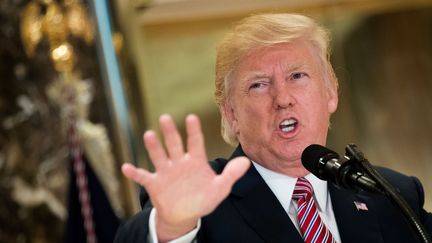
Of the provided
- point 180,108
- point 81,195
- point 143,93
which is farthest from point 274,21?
point 180,108

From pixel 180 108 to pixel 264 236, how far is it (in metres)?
5.31

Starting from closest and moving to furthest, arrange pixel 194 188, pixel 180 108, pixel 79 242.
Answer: pixel 194 188
pixel 79 242
pixel 180 108

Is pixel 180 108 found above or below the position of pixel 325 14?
below

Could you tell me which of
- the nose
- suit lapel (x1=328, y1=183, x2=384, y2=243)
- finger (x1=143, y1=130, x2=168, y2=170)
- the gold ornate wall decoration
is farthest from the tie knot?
the gold ornate wall decoration

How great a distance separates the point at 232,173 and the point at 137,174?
0.24m

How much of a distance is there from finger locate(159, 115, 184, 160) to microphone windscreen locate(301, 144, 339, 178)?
0.50m

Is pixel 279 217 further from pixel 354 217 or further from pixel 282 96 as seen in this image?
pixel 282 96

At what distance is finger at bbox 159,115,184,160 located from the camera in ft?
6.91

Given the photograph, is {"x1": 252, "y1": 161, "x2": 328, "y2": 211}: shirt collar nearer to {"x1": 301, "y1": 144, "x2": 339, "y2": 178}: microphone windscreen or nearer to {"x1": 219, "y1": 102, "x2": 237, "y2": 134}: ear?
{"x1": 219, "y1": 102, "x2": 237, "y2": 134}: ear

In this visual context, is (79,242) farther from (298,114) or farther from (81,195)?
(298,114)

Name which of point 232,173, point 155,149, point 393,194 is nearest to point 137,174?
point 155,149

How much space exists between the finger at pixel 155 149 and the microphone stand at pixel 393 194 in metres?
0.57

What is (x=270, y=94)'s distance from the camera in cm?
281

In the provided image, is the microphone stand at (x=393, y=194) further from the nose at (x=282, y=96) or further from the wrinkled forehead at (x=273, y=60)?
the wrinkled forehead at (x=273, y=60)
